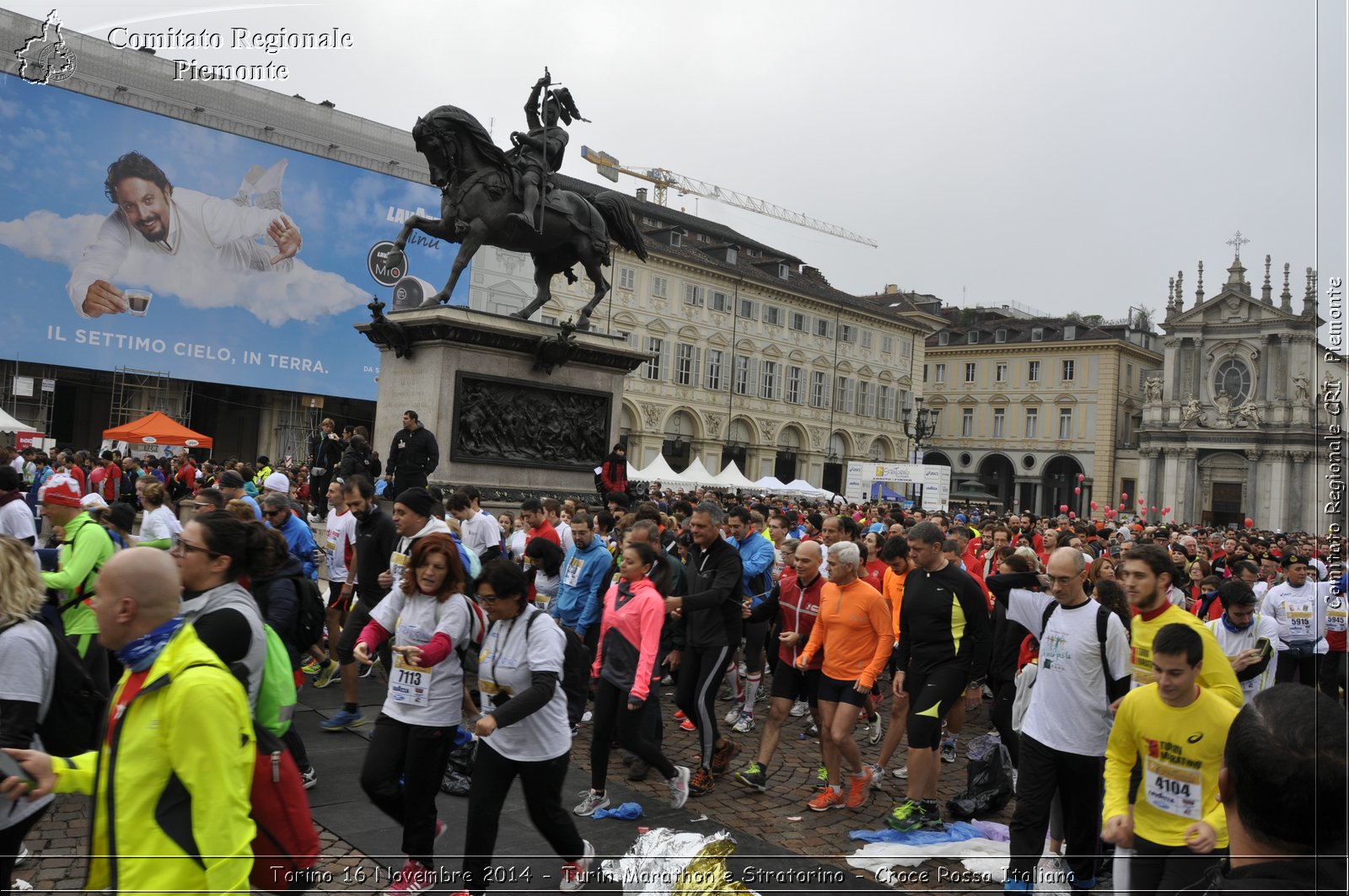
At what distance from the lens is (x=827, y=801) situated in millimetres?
7285

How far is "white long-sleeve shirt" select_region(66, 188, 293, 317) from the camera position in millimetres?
36875

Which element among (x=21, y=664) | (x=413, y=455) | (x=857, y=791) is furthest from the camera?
(x=413, y=455)

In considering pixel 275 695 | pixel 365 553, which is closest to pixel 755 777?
pixel 365 553

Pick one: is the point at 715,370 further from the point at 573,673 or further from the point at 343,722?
the point at 573,673

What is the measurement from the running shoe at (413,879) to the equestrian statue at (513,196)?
9.24m

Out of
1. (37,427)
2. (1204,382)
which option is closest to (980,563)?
(37,427)

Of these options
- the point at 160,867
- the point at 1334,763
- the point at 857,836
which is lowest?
the point at 857,836

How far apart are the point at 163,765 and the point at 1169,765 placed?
3.71 meters

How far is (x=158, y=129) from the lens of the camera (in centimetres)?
3825

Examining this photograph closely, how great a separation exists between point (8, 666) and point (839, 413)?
61311mm

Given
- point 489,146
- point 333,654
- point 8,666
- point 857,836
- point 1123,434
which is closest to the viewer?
point 8,666

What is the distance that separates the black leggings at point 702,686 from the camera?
7.63 metres

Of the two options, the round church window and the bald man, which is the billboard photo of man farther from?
the round church window

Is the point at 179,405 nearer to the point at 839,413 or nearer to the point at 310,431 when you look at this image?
the point at 310,431
